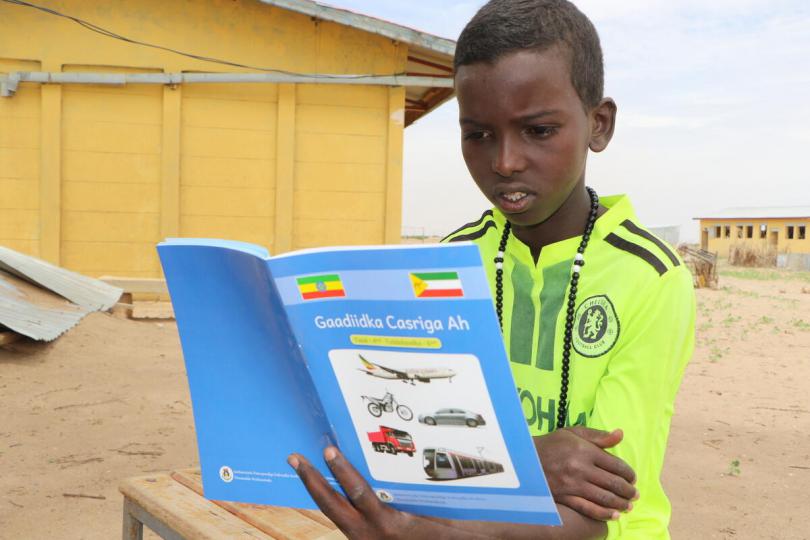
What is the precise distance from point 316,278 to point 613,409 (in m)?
0.55

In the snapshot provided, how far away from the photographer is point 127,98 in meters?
9.93

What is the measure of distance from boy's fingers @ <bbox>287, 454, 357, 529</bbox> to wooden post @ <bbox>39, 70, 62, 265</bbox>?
9703 mm

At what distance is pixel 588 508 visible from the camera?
3.84ft

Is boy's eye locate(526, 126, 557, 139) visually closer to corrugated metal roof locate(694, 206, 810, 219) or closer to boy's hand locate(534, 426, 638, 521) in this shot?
boy's hand locate(534, 426, 638, 521)

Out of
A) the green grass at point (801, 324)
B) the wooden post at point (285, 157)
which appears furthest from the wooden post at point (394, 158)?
the green grass at point (801, 324)

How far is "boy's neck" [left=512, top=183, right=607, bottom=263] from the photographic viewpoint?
4.91 ft

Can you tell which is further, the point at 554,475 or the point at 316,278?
the point at 554,475

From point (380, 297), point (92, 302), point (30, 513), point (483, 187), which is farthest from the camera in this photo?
point (92, 302)

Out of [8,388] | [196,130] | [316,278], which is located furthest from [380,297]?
[196,130]

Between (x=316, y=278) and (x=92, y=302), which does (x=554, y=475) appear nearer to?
(x=316, y=278)

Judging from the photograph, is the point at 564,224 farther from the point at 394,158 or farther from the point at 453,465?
the point at 394,158

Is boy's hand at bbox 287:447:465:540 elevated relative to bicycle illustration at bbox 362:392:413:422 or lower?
lower

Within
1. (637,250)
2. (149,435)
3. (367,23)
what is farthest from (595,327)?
(367,23)

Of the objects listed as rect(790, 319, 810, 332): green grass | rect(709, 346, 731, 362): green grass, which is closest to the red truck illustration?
rect(709, 346, 731, 362): green grass
